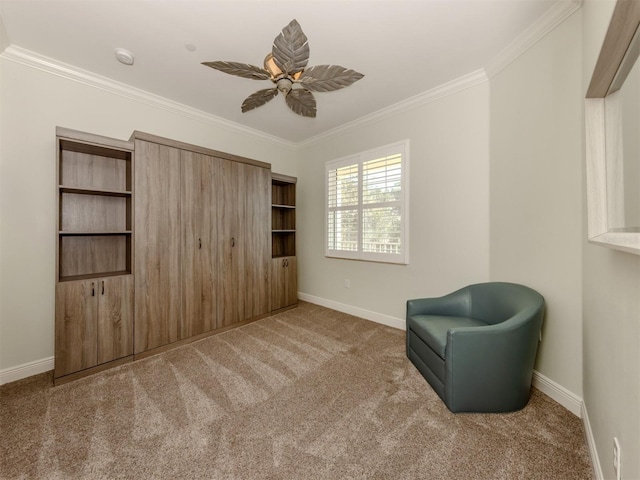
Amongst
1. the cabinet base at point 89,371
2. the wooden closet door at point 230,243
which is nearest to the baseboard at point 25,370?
the cabinet base at point 89,371

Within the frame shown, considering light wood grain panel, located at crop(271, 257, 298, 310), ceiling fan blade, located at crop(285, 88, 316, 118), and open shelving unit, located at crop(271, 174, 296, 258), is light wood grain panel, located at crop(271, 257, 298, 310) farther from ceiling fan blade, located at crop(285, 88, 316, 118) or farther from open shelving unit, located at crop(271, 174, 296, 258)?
ceiling fan blade, located at crop(285, 88, 316, 118)

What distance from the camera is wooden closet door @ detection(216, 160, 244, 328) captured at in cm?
307

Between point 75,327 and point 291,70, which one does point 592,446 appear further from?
point 75,327

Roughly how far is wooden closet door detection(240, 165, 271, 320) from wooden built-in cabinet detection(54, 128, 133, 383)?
4.12ft

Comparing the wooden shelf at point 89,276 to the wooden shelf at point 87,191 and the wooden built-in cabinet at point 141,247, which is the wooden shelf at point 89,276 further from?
the wooden shelf at point 87,191

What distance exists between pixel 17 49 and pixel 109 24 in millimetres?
1000

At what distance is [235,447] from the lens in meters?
1.45

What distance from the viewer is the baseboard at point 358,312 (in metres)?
3.20

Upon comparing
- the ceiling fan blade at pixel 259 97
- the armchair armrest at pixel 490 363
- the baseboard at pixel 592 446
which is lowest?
the baseboard at pixel 592 446

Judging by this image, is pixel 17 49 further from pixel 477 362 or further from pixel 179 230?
pixel 477 362

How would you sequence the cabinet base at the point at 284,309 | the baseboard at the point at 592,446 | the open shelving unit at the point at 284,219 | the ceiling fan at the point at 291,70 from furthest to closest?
the open shelving unit at the point at 284,219
the cabinet base at the point at 284,309
the ceiling fan at the point at 291,70
the baseboard at the point at 592,446

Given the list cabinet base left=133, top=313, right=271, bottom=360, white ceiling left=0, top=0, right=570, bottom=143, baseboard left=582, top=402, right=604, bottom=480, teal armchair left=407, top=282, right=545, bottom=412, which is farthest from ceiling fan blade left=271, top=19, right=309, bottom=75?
cabinet base left=133, top=313, right=271, bottom=360

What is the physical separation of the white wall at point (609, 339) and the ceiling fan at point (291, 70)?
1362 mm

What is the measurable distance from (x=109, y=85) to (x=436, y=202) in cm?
378
